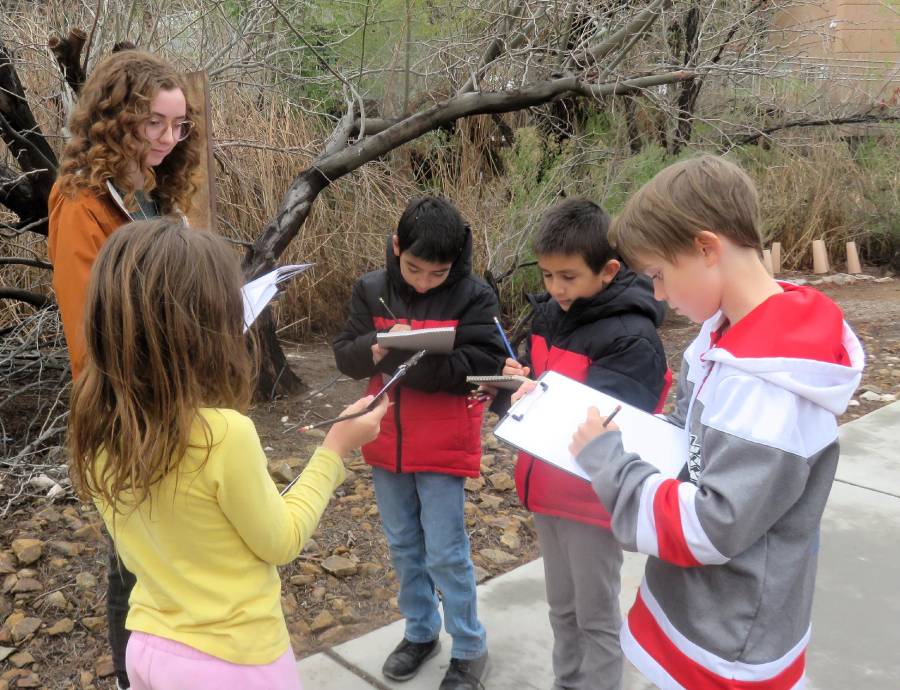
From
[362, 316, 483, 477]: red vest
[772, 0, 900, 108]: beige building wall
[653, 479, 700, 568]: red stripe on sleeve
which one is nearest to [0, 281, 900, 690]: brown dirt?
[362, 316, 483, 477]: red vest

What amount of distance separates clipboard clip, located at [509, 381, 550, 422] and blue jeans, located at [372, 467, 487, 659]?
2.57 ft

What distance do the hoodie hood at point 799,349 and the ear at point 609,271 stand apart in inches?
30.5

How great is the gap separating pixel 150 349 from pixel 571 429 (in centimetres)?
86

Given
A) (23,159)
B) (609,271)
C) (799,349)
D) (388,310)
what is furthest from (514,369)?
(23,159)

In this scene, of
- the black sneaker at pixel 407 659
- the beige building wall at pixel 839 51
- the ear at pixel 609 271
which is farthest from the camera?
the beige building wall at pixel 839 51

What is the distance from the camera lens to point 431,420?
2.64 m

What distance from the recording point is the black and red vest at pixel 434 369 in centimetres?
260

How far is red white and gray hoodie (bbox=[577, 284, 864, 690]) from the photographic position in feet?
4.87

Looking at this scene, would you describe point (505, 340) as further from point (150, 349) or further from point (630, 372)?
point (150, 349)

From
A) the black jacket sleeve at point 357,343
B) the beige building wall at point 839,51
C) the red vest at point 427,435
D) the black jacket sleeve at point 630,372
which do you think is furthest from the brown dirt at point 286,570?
the beige building wall at point 839,51

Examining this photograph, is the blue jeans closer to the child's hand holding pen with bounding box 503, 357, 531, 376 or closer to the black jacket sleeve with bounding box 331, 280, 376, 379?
the black jacket sleeve with bounding box 331, 280, 376, 379

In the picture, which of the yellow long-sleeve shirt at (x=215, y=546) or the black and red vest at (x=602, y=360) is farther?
the black and red vest at (x=602, y=360)

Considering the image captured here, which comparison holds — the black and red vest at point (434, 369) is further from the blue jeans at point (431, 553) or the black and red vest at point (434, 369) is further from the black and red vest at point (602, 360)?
the black and red vest at point (602, 360)

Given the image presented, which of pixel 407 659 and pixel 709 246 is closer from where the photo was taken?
pixel 709 246
